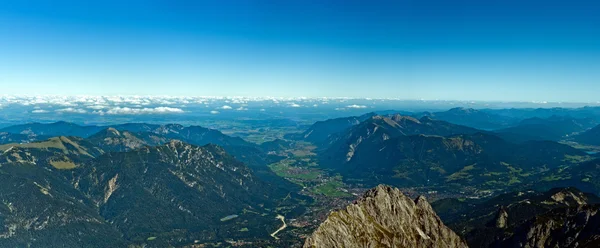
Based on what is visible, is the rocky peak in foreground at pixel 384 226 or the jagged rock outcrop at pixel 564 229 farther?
the jagged rock outcrop at pixel 564 229

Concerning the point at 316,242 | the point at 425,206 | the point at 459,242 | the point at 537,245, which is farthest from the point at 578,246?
the point at 316,242

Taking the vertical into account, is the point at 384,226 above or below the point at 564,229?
above

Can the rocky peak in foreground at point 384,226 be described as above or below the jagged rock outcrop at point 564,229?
above

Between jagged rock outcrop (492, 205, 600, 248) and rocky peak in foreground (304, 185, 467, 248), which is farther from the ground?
rocky peak in foreground (304, 185, 467, 248)

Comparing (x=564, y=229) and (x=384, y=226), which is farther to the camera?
(x=564, y=229)

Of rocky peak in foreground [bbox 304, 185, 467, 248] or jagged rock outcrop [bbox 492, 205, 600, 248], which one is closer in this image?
rocky peak in foreground [bbox 304, 185, 467, 248]
